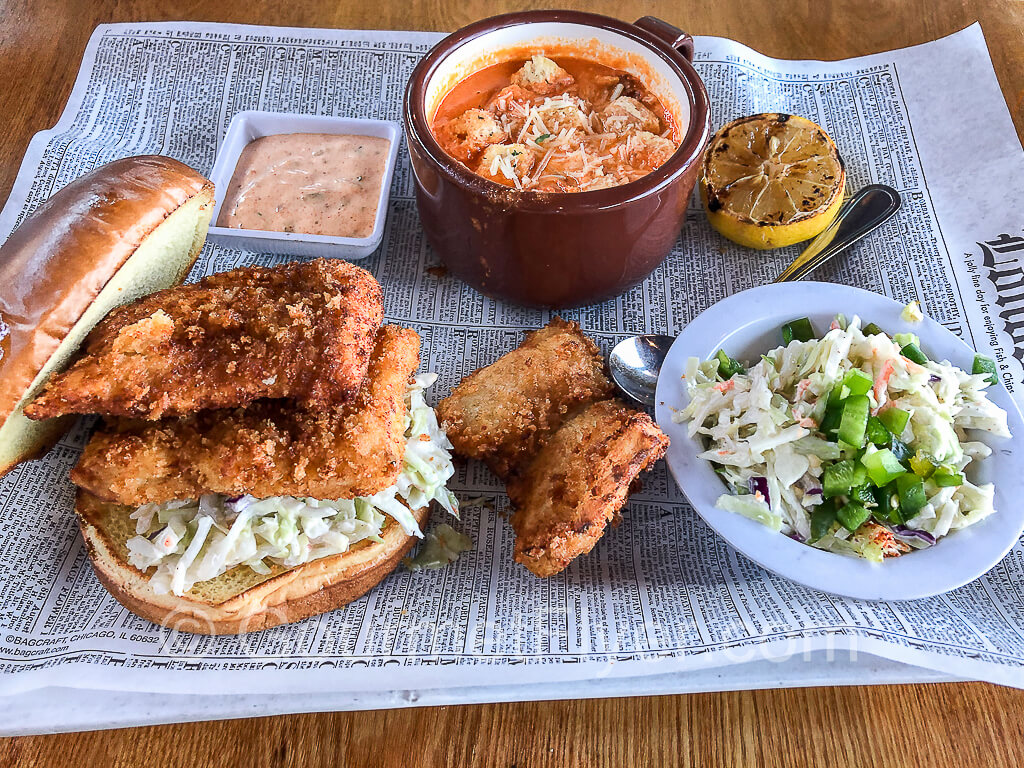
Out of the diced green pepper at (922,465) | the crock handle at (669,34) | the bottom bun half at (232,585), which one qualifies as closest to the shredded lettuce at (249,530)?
the bottom bun half at (232,585)

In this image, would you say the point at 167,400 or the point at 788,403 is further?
the point at 788,403

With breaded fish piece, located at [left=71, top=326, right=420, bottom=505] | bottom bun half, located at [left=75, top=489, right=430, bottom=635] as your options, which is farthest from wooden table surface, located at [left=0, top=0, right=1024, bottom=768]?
breaded fish piece, located at [left=71, top=326, right=420, bottom=505]

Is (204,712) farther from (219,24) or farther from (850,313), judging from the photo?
(219,24)

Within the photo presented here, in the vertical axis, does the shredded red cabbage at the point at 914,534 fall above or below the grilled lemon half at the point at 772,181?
below

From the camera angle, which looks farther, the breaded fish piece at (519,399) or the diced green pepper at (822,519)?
the breaded fish piece at (519,399)

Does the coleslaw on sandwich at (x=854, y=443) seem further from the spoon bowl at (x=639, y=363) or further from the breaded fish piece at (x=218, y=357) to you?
the breaded fish piece at (x=218, y=357)

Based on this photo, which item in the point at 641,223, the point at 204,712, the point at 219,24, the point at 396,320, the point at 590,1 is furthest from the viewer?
the point at 590,1

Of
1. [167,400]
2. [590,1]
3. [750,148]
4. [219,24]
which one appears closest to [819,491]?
[750,148]

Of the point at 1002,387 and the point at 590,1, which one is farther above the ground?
the point at 590,1
